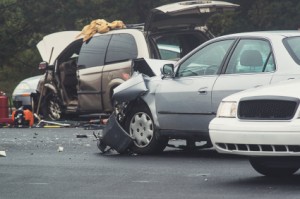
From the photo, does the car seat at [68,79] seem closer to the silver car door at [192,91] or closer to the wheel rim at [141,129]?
the wheel rim at [141,129]

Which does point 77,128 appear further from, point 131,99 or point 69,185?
point 69,185

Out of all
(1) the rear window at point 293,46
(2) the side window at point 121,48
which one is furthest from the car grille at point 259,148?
(2) the side window at point 121,48

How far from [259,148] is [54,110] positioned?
1179 cm

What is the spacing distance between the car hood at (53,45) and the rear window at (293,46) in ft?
31.4

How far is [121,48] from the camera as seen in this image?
1920 centimetres

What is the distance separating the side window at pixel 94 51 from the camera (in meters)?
19.7

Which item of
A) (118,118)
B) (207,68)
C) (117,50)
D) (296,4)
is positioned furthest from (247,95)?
(296,4)

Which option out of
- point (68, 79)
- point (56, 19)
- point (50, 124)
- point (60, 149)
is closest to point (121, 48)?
point (50, 124)

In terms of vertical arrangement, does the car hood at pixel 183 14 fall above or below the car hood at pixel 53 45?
above

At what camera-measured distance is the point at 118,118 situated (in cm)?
1448

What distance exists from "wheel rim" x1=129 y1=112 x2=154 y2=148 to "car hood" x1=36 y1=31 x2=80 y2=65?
787 centimetres

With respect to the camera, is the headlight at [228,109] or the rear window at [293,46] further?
the rear window at [293,46]

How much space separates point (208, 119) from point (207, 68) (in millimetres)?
735

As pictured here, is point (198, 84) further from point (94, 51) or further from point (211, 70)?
point (94, 51)
